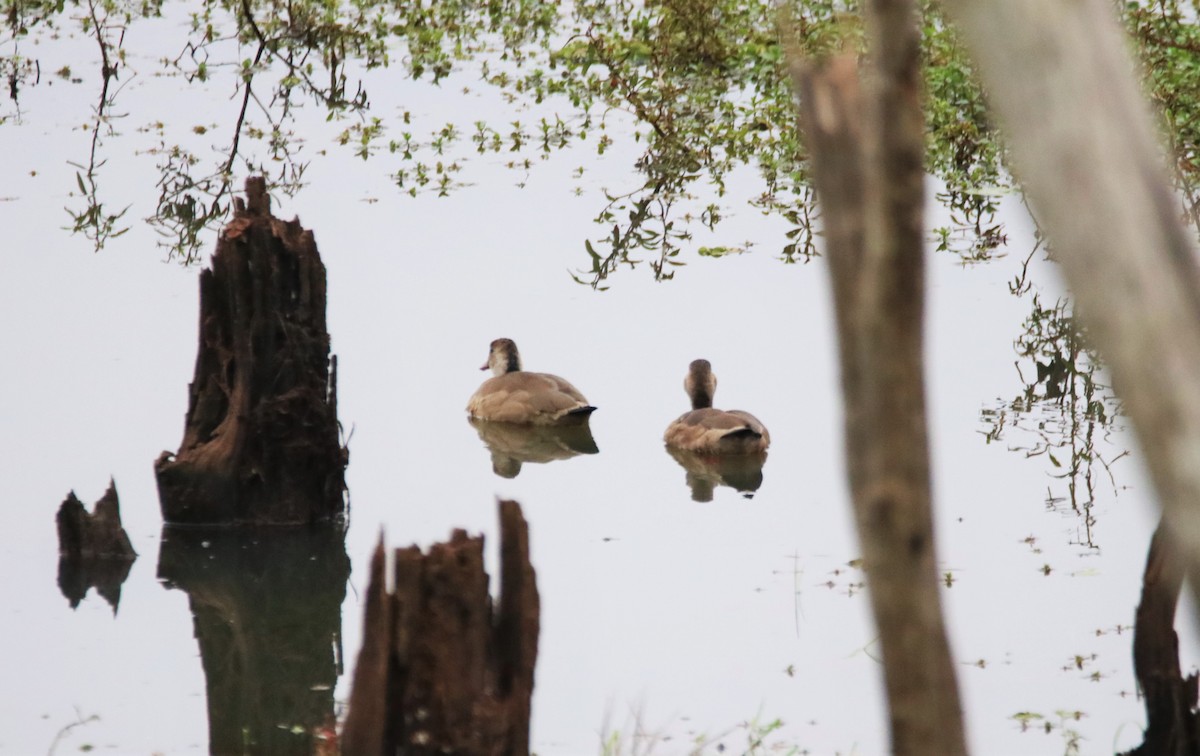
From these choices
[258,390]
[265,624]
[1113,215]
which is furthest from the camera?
[258,390]

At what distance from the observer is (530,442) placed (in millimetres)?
11898

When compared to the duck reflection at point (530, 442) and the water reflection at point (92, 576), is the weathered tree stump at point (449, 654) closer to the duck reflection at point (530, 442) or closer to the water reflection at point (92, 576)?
the water reflection at point (92, 576)

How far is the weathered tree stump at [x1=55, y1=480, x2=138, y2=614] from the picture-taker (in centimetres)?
844

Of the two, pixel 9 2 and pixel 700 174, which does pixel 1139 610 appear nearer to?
pixel 700 174

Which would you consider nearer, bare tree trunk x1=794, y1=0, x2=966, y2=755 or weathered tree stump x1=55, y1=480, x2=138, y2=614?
bare tree trunk x1=794, y1=0, x2=966, y2=755

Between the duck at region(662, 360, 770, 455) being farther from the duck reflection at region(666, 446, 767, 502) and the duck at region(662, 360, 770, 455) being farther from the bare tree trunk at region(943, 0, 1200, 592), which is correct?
the bare tree trunk at region(943, 0, 1200, 592)

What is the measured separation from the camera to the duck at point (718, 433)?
11.0 m

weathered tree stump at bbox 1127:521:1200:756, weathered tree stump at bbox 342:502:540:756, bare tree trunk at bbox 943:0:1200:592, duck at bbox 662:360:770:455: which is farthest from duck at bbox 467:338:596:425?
bare tree trunk at bbox 943:0:1200:592

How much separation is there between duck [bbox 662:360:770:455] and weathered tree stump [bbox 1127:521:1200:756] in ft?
18.3

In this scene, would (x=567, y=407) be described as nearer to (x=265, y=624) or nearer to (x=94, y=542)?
(x=94, y=542)

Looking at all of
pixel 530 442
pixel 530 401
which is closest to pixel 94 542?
pixel 530 442

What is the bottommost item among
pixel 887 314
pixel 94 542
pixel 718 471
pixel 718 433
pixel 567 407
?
pixel 887 314

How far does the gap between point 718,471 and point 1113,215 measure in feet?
27.4

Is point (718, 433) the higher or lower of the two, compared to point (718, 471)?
higher
